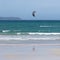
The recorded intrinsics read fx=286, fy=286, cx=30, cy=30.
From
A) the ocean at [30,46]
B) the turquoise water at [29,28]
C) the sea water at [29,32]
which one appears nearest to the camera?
the ocean at [30,46]

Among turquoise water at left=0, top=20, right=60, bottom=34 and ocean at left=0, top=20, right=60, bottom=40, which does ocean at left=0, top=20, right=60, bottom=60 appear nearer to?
ocean at left=0, top=20, right=60, bottom=40

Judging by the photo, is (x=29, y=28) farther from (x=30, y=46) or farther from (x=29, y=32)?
(x=30, y=46)

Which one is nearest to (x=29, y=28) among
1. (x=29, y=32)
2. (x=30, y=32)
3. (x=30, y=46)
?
(x=29, y=32)

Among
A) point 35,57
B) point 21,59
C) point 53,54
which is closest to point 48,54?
point 53,54

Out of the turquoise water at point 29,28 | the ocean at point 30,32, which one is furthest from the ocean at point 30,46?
the turquoise water at point 29,28

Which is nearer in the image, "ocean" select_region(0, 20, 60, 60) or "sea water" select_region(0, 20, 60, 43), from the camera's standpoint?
"ocean" select_region(0, 20, 60, 60)

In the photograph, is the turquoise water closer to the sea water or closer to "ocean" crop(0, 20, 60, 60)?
the sea water

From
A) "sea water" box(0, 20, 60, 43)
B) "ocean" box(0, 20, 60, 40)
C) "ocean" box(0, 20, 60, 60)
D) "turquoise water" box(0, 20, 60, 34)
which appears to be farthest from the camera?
"turquoise water" box(0, 20, 60, 34)

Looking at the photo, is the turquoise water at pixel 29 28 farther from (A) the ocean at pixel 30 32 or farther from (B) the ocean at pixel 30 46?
(B) the ocean at pixel 30 46

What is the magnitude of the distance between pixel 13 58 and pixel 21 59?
0.33 meters

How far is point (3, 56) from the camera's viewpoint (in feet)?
31.9

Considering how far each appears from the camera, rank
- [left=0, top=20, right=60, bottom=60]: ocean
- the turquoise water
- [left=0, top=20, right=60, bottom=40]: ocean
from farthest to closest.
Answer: the turquoise water
[left=0, top=20, right=60, bottom=40]: ocean
[left=0, top=20, right=60, bottom=60]: ocean

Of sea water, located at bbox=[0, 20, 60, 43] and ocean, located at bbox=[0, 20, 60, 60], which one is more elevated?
ocean, located at bbox=[0, 20, 60, 60]

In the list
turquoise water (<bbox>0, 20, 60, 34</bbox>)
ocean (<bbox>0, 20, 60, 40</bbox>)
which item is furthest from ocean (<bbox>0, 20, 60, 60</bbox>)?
turquoise water (<bbox>0, 20, 60, 34</bbox>)
